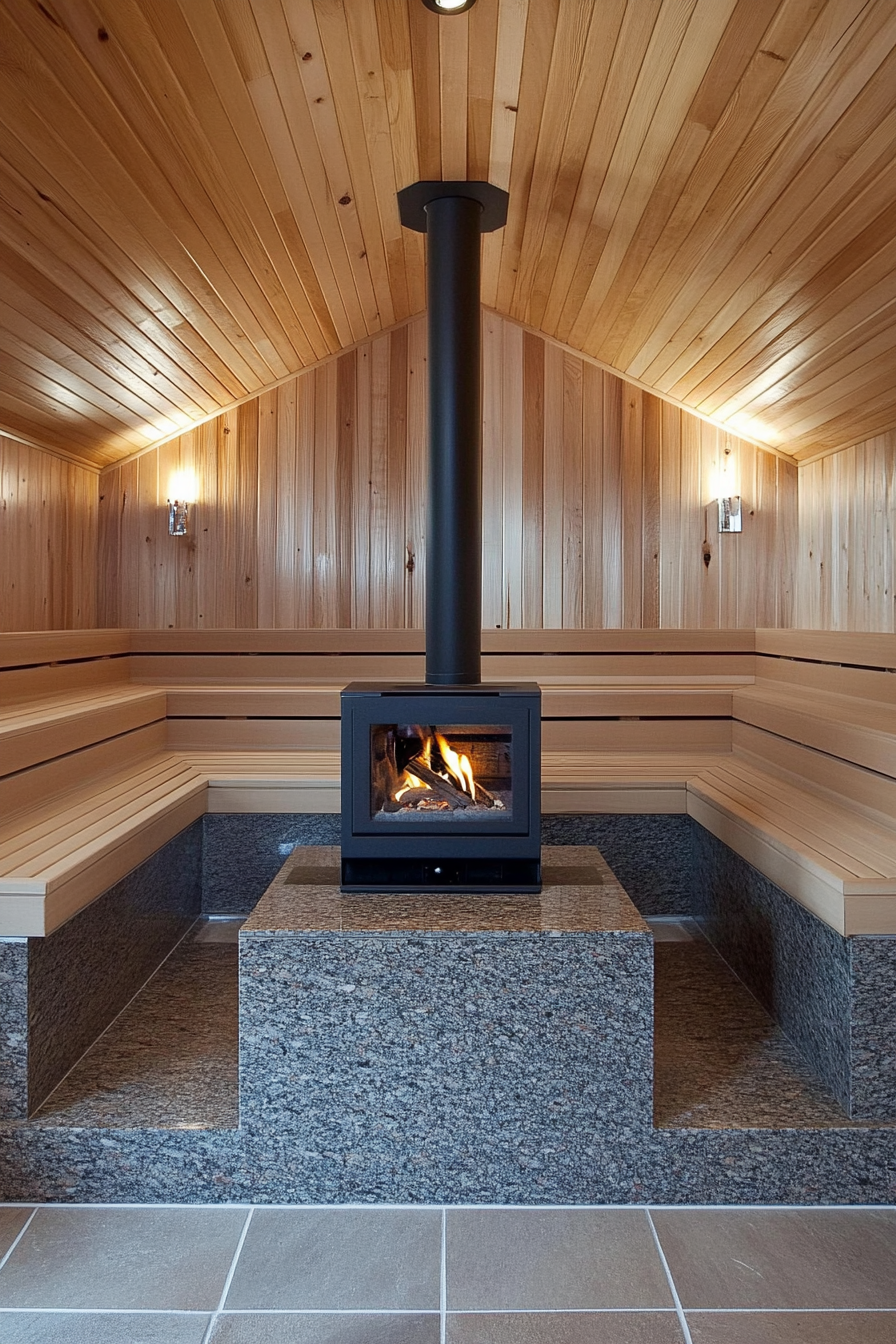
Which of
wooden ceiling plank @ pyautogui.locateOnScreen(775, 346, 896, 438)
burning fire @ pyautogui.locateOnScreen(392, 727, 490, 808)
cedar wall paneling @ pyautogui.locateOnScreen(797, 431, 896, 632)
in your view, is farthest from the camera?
cedar wall paneling @ pyautogui.locateOnScreen(797, 431, 896, 632)

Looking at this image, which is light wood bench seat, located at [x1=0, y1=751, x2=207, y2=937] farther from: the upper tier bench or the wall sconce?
the wall sconce

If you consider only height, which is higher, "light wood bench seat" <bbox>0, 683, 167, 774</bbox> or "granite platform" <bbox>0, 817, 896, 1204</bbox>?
"light wood bench seat" <bbox>0, 683, 167, 774</bbox>

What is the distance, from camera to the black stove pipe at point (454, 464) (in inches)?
102

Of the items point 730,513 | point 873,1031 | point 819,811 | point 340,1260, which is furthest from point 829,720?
point 340,1260

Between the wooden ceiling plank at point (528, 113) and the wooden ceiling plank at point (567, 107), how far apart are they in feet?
0.05

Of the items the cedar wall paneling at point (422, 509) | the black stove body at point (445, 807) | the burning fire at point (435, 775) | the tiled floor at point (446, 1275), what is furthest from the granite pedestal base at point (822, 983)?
the cedar wall paneling at point (422, 509)

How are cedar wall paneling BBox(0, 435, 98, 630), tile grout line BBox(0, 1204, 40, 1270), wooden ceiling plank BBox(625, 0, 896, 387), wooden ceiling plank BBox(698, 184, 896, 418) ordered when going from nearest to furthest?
tile grout line BBox(0, 1204, 40, 1270) < wooden ceiling plank BBox(625, 0, 896, 387) < wooden ceiling plank BBox(698, 184, 896, 418) < cedar wall paneling BBox(0, 435, 98, 630)

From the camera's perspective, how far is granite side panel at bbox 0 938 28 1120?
1.85m

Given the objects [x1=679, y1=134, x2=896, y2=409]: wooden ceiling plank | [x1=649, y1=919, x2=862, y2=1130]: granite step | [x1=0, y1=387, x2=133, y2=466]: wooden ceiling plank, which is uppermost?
[x1=679, y1=134, x2=896, y2=409]: wooden ceiling plank

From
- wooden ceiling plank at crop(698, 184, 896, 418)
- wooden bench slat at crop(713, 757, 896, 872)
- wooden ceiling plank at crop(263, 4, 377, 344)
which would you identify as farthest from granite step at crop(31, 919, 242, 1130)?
wooden ceiling plank at crop(698, 184, 896, 418)

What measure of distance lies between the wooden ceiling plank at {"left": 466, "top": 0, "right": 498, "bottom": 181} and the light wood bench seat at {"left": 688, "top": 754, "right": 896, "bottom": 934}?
1.94 metres

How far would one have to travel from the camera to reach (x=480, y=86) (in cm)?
237

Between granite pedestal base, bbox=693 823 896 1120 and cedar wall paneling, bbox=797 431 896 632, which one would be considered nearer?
granite pedestal base, bbox=693 823 896 1120

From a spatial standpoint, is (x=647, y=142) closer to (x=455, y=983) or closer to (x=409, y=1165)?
(x=455, y=983)
